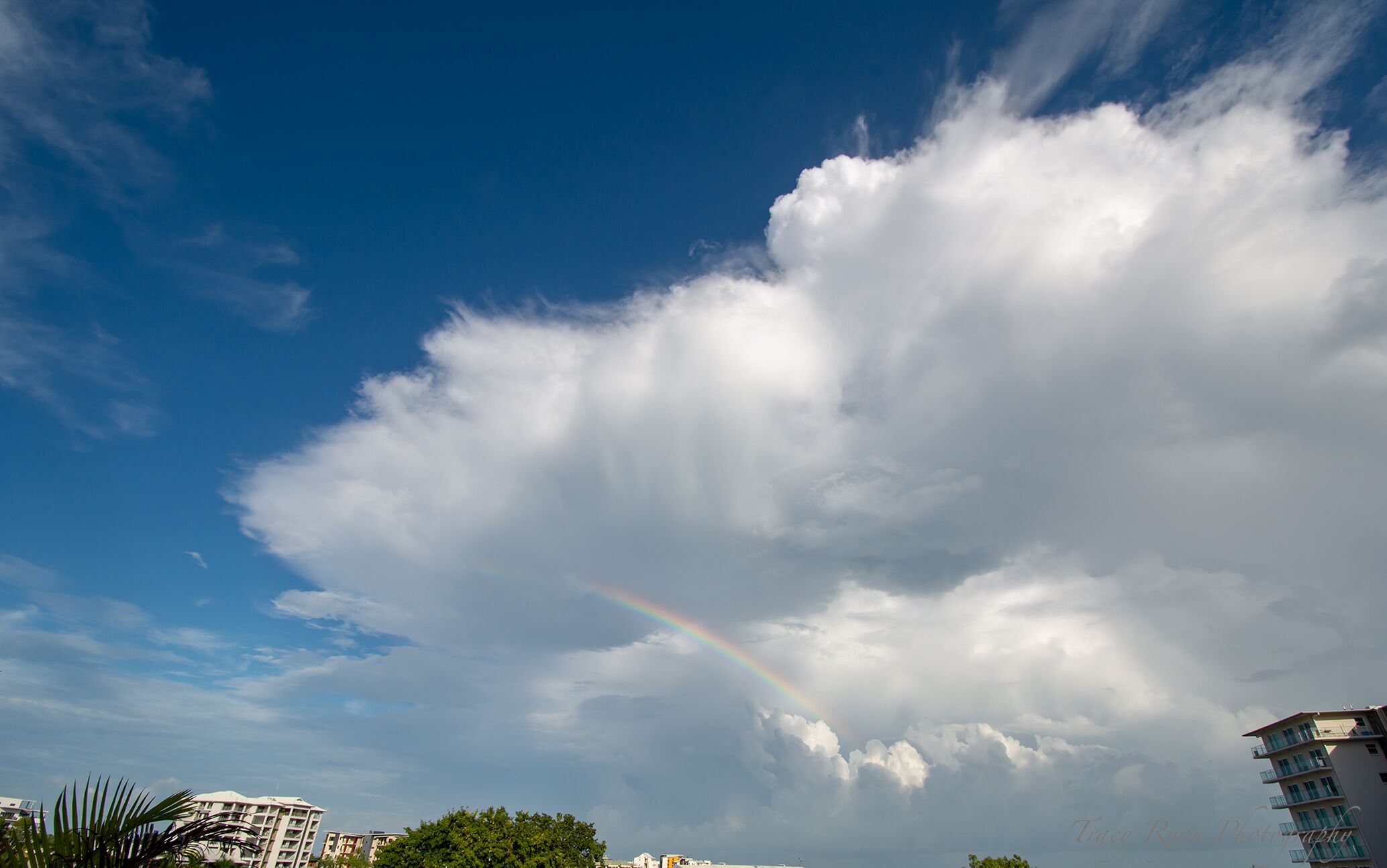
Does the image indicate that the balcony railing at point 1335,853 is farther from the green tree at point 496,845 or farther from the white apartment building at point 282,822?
the white apartment building at point 282,822

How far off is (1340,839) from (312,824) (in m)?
218

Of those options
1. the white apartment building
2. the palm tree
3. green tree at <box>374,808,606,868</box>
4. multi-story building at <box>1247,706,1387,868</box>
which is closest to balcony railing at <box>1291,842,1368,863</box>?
multi-story building at <box>1247,706,1387,868</box>

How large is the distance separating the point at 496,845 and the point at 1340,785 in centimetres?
8850

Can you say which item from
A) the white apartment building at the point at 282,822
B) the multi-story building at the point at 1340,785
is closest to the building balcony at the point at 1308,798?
the multi-story building at the point at 1340,785

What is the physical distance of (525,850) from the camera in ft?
251

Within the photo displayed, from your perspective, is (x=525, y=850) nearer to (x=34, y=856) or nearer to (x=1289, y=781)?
(x=34, y=856)

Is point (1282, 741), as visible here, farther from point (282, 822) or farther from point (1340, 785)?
point (282, 822)

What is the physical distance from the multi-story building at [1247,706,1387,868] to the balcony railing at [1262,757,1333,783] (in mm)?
93

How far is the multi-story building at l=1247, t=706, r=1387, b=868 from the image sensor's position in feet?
237

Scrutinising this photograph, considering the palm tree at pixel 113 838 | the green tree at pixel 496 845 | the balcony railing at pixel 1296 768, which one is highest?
the balcony railing at pixel 1296 768

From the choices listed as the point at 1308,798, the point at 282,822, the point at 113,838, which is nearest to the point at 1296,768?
the point at 1308,798

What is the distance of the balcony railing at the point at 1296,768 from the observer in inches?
2975

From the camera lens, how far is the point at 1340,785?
74.2 m

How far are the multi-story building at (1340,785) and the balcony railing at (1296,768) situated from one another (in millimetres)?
93
